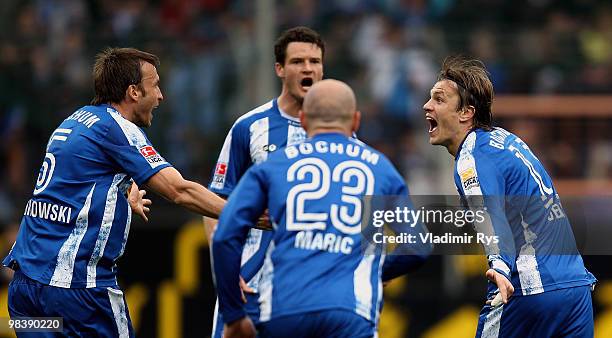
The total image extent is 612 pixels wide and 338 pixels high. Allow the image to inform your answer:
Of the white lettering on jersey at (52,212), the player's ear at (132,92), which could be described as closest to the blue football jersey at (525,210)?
the player's ear at (132,92)

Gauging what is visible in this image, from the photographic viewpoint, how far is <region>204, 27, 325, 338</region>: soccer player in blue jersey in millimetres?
7930

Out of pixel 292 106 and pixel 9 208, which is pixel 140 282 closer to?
pixel 9 208

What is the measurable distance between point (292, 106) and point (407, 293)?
161 inches

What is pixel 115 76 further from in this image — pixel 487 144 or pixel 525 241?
pixel 525 241

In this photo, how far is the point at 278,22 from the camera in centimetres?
1427

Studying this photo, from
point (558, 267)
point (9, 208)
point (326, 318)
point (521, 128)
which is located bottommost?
point (326, 318)

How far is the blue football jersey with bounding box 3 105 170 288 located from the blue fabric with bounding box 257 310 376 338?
1664 mm

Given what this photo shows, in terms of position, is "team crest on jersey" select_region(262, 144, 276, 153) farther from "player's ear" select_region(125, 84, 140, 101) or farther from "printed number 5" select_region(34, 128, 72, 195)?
"printed number 5" select_region(34, 128, 72, 195)

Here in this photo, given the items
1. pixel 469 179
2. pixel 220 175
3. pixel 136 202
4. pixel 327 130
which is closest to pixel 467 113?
pixel 469 179

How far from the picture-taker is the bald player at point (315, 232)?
19.0 feet

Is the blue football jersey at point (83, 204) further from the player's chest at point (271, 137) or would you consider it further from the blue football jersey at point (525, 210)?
the blue football jersey at point (525, 210)

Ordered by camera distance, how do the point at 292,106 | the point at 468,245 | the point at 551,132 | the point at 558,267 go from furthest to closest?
the point at 551,132 < the point at 468,245 < the point at 292,106 < the point at 558,267

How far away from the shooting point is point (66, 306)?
6.96 meters

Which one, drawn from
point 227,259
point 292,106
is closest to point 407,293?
point 292,106
